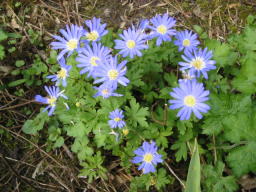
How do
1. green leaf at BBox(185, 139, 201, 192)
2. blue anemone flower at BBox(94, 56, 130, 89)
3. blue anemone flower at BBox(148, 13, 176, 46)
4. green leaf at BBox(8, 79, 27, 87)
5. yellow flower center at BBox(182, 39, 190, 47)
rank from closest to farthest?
green leaf at BBox(185, 139, 201, 192), blue anemone flower at BBox(94, 56, 130, 89), blue anemone flower at BBox(148, 13, 176, 46), yellow flower center at BBox(182, 39, 190, 47), green leaf at BBox(8, 79, 27, 87)

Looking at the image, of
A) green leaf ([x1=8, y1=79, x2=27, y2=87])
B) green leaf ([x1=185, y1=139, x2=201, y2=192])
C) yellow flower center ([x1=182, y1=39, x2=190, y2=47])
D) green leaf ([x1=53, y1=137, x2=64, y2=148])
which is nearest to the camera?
green leaf ([x1=185, y1=139, x2=201, y2=192])

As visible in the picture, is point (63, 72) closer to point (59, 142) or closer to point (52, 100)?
point (52, 100)

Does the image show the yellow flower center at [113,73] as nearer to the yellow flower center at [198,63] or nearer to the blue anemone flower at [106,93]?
the blue anemone flower at [106,93]

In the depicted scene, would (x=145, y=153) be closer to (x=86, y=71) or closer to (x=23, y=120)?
(x=86, y=71)

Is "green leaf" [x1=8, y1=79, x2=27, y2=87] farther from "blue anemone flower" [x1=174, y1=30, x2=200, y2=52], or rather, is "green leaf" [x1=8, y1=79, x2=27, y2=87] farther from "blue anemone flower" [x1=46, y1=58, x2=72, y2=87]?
"blue anemone flower" [x1=174, y1=30, x2=200, y2=52]

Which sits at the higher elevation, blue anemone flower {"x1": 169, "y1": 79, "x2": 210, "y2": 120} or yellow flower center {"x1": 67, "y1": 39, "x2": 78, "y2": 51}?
yellow flower center {"x1": 67, "y1": 39, "x2": 78, "y2": 51}

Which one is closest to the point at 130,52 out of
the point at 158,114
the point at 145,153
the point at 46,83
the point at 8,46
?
the point at 158,114

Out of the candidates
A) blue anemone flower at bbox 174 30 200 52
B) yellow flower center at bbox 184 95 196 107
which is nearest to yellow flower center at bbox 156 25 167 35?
blue anemone flower at bbox 174 30 200 52
